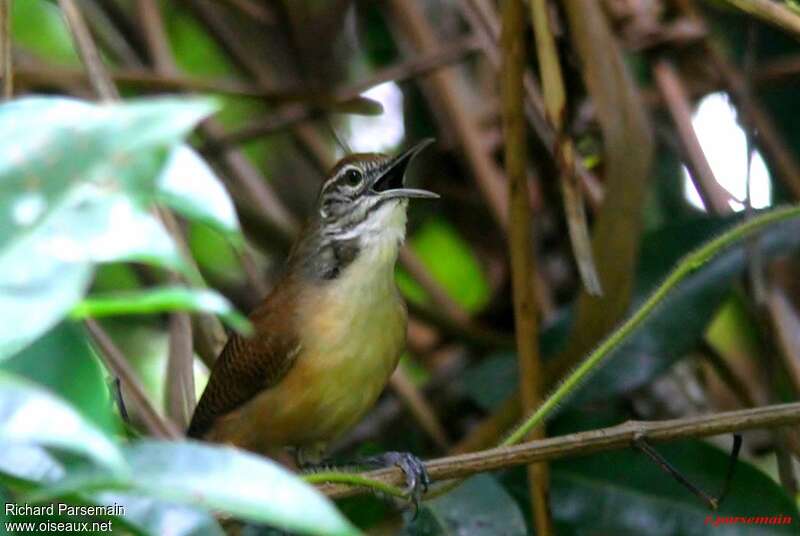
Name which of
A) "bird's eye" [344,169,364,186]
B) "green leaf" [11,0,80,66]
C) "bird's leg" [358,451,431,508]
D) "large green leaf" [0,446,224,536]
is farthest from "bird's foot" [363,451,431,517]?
"green leaf" [11,0,80,66]

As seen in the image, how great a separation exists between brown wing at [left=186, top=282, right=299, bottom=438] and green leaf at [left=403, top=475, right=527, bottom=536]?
0.53m

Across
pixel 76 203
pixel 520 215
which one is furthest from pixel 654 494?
pixel 76 203

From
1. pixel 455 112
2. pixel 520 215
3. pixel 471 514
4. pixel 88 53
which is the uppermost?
pixel 88 53

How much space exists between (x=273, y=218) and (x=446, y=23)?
3.51 feet

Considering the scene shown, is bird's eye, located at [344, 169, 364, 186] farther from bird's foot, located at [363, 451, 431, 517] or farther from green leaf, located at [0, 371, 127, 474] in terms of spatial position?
green leaf, located at [0, 371, 127, 474]

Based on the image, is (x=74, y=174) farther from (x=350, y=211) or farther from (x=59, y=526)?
(x=350, y=211)

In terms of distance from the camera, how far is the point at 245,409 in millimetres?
3389

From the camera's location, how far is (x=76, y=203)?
1150 mm

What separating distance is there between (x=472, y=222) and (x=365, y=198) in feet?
4.15

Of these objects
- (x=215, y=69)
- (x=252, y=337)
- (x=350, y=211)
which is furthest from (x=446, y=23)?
(x=252, y=337)

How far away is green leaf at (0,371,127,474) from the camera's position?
1062 mm

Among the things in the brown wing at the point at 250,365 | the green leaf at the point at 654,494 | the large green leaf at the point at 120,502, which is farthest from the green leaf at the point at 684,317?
the large green leaf at the point at 120,502

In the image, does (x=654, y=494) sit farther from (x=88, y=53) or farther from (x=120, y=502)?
(x=120, y=502)

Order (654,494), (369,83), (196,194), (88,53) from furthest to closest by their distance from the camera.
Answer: (369,83)
(654,494)
(88,53)
(196,194)
